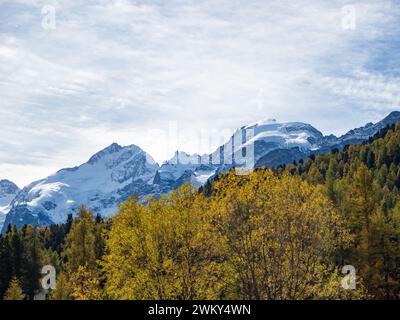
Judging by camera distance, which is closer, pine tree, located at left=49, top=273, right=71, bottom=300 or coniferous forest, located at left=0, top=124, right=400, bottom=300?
coniferous forest, located at left=0, top=124, right=400, bottom=300

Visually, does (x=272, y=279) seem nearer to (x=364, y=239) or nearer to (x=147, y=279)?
(x=147, y=279)

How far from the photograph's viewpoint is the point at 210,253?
3991 centimetres

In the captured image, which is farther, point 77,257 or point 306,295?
point 77,257

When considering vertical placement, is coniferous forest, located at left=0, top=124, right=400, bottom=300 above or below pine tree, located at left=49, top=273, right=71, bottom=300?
above

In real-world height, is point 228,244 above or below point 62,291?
Result: above

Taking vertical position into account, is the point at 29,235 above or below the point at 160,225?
above

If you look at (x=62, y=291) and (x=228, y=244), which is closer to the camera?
(x=228, y=244)

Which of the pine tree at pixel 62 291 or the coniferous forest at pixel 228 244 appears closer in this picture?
the coniferous forest at pixel 228 244

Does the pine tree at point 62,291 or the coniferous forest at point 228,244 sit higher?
the coniferous forest at point 228,244
